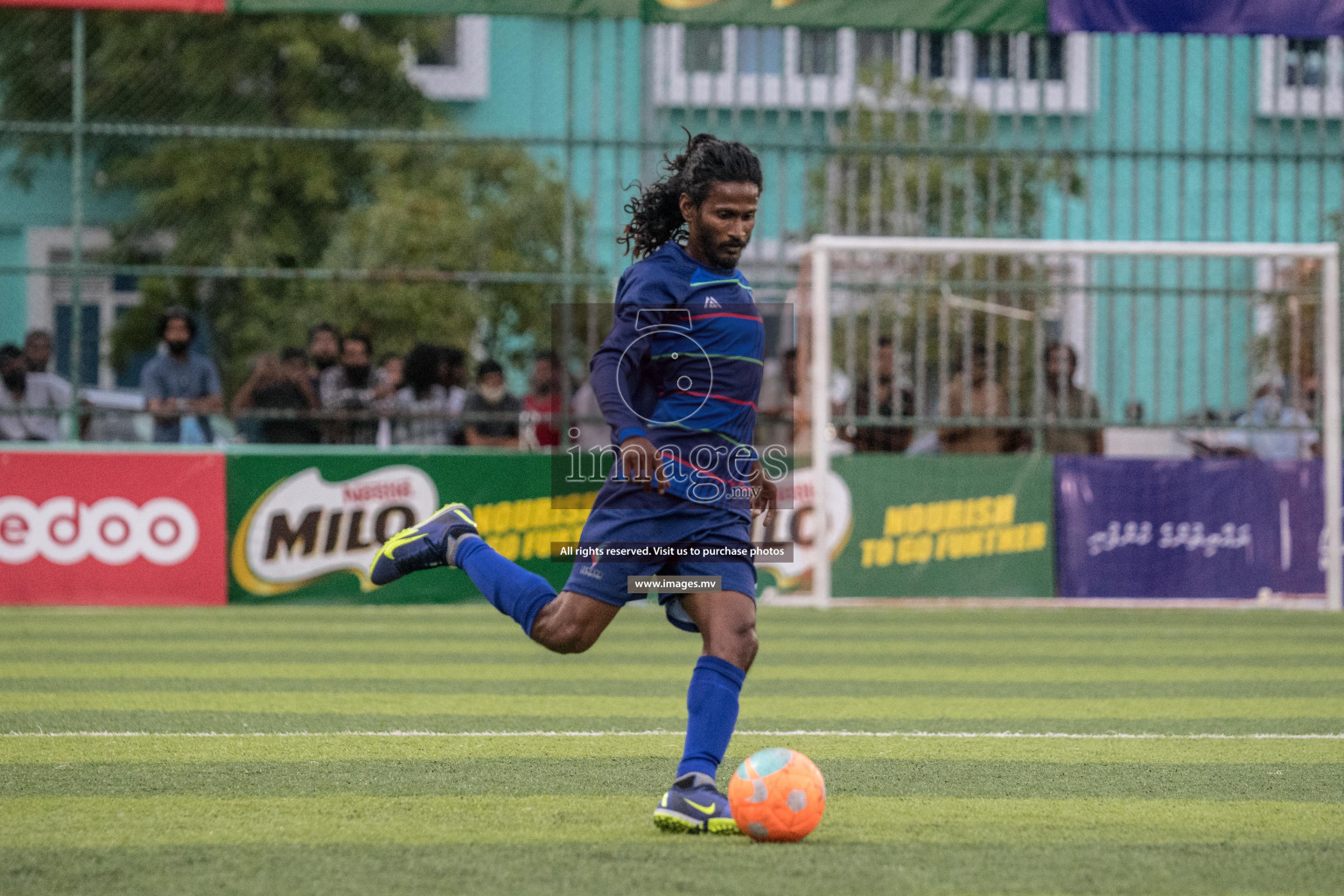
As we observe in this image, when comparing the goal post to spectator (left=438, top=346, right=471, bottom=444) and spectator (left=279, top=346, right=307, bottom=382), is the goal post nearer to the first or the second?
spectator (left=438, top=346, right=471, bottom=444)

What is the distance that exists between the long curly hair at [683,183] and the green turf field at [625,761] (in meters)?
1.66

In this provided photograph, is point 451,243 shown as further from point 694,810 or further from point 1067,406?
point 694,810

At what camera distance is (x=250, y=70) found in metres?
21.6

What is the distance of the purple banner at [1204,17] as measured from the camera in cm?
1340

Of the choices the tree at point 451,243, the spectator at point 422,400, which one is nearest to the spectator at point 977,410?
the tree at point 451,243

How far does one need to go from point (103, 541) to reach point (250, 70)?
10.6m

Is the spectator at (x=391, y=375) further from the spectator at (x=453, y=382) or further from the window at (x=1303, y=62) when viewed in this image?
the window at (x=1303, y=62)

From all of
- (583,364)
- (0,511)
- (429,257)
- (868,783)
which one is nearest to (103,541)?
(0,511)

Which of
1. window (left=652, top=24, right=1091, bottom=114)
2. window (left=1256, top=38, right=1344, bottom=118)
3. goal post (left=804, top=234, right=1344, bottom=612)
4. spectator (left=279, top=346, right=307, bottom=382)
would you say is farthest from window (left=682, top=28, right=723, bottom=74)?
window (left=1256, top=38, right=1344, bottom=118)

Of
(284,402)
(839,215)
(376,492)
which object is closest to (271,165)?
(284,402)

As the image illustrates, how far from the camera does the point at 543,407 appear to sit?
13.3 metres

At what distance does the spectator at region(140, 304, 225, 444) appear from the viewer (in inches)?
504

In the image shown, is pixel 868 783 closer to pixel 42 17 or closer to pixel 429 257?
pixel 429 257

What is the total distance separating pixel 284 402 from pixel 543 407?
1954 millimetres
